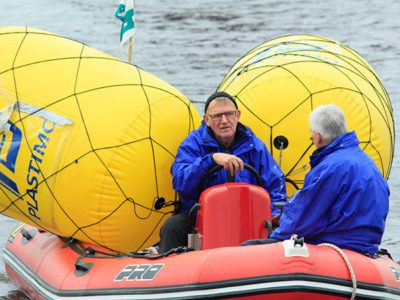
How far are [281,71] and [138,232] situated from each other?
1.72 m

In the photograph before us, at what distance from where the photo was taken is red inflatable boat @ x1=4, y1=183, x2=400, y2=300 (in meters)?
5.97

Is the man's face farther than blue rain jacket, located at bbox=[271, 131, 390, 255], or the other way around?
the man's face

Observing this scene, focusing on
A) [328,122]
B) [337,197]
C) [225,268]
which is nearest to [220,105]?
[328,122]

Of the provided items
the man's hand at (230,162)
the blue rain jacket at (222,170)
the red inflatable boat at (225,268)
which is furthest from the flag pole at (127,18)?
the man's hand at (230,162)

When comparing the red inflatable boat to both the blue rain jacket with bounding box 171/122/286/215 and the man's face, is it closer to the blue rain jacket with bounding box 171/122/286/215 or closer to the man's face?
the blue rain jacket with bounding box 171/122/286/215

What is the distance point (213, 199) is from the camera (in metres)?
6.92

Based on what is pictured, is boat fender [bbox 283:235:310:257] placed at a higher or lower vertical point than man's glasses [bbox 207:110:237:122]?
lower

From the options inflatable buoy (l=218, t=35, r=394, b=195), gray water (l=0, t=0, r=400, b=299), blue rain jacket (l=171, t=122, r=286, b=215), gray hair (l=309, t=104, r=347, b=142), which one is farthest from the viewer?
gray water (l=0, t=0, r=400, b=299)

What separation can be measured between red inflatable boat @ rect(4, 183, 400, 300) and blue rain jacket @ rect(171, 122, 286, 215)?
26 cm

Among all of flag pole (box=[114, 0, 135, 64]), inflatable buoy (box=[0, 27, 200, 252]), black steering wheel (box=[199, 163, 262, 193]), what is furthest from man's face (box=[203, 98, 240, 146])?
flag pole (box=[114, 0, 135, 64])

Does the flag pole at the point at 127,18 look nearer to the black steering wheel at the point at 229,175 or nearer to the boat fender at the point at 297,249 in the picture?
the black steering wheel at the point at 229,175

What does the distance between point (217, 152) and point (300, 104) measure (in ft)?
3.29

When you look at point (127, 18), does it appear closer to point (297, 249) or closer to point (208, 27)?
point (297, 249)

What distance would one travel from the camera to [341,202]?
6.19m
